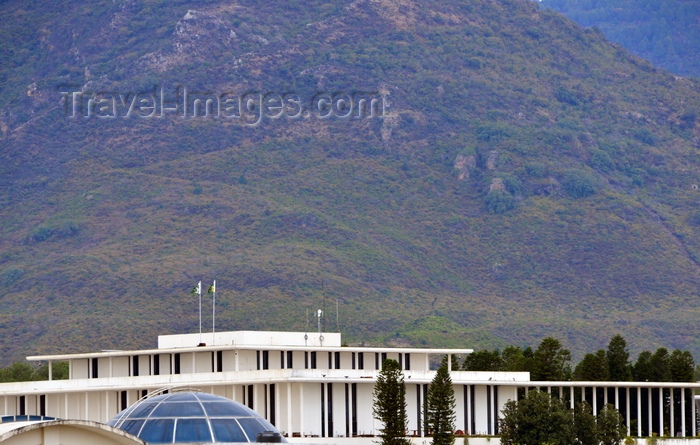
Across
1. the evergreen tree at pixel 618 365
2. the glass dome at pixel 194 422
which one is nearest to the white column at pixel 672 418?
the evergreen tree at pixel 618 365

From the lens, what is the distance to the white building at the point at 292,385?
366ft

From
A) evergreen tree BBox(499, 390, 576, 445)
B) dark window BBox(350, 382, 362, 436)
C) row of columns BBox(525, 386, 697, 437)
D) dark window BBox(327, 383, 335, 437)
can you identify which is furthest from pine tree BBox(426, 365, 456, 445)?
row of columns BBox(525, 386, 697, 437)

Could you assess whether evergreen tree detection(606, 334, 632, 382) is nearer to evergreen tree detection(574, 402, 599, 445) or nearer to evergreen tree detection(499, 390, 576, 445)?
evergreen tree detection(574, 402, 599, 445)

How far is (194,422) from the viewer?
6906 centimetres

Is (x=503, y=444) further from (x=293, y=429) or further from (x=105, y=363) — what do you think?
(x=105, y=363)

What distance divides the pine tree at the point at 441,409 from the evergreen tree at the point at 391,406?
1.88 metres

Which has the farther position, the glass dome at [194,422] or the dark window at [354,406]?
the dark window at [354,406]

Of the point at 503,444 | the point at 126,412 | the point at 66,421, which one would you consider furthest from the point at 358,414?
the point at 66,421

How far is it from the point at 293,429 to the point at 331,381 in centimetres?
411

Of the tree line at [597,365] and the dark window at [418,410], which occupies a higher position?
the tree line at [597,365]

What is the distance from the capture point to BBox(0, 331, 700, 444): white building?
112m

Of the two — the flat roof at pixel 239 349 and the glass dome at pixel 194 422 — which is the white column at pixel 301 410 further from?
the glass dome at pixel 194 422

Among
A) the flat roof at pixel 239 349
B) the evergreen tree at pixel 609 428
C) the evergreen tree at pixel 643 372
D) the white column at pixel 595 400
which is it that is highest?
the flat roof at pixel 239 349

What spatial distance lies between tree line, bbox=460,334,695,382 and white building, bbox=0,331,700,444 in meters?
1.50
